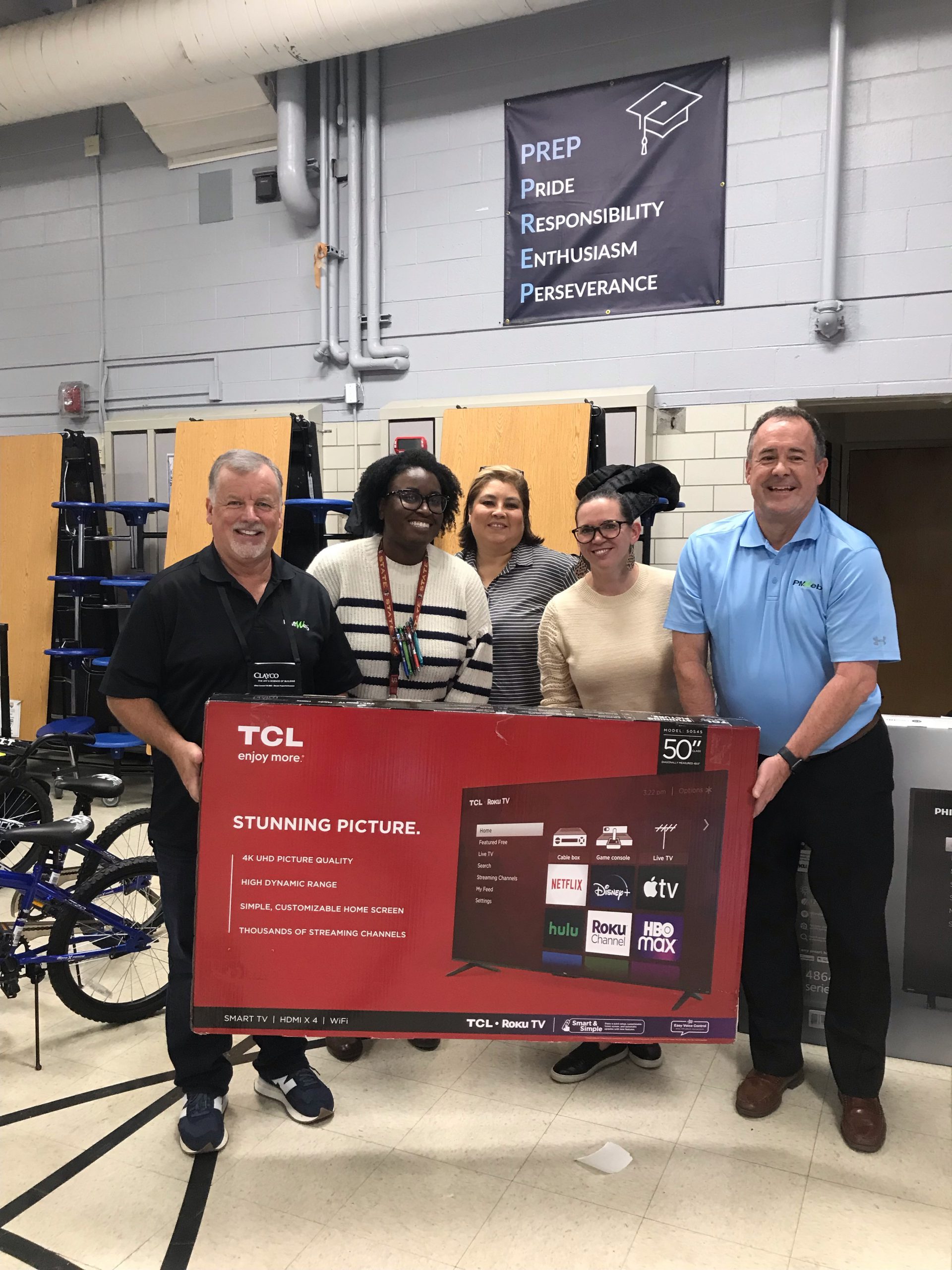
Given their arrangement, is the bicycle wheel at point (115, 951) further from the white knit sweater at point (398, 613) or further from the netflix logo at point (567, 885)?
the netflix logo at point (567, 885)

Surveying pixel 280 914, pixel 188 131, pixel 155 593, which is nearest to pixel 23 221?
pixel 188 131

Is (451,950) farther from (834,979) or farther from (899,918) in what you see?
(899,918)

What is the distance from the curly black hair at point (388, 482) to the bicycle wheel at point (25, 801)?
241 centimetres

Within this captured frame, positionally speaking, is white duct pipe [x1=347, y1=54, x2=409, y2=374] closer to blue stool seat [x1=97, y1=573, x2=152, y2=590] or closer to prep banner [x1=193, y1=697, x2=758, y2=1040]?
blue stool seat [x1=97, y1=573, x2=152, y2=590]

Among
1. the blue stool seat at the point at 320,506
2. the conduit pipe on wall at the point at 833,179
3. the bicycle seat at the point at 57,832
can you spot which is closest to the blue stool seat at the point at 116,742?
the blue stool seat at the point at 320,506

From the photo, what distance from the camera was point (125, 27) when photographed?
470 centimetres

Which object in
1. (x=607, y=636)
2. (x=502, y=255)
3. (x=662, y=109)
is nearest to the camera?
(x=607, y=636)

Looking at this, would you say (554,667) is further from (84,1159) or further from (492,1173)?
(84,1159)

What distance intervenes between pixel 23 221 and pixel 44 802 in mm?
4548

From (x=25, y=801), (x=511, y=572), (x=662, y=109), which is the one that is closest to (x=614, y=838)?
(x=511, y=572)

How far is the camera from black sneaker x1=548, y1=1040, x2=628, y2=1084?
231 centimetres

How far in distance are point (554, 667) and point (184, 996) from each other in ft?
3.93

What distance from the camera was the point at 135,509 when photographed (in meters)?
5.23

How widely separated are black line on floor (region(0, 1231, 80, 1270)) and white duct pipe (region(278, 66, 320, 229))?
201 inches
